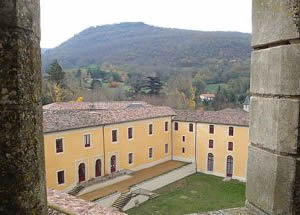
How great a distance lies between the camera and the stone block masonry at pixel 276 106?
66.5 inches

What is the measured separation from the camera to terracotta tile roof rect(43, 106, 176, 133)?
18281mm

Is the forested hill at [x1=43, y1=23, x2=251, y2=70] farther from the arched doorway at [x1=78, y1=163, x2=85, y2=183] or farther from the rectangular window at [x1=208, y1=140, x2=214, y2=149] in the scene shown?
the arched doorway at [x1=78, y1=163, x2=85, y2=183]

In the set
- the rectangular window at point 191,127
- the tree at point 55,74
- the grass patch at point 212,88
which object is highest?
Answer: the tree at point 55,74

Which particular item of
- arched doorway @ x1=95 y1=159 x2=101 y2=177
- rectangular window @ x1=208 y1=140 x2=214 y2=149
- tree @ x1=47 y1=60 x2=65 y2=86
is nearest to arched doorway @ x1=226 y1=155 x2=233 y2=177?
rectangular window @ x1=208 y1=140 x2=214 y2=149

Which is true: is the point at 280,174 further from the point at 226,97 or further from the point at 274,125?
the point at 226,97

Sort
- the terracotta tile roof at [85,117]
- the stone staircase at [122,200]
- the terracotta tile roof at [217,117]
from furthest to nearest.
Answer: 1. the terracotta tile roof at [217,117]
2. the terracotta tile roof at [85,117]
3. the stone staircase at [122,200]

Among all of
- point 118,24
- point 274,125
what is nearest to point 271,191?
point 274,125

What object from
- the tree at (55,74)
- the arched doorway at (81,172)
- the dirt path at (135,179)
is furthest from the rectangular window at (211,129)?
the tree at (55,74)

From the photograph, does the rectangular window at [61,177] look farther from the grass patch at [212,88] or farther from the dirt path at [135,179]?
the grass patch at [212,88]

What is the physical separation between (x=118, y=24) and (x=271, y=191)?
166466 mm

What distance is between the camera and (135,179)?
21.5 meters

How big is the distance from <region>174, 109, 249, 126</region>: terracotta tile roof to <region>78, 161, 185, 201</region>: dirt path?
179 inches

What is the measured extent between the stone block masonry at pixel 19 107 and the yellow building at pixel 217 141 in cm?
2445

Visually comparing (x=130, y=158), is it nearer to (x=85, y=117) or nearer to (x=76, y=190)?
(x=85, y=117)
